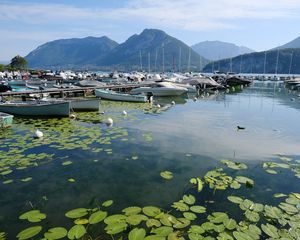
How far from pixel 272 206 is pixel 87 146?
7.49m

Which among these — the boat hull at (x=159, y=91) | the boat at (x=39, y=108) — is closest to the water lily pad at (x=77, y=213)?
the boat at (x=39, y=108)

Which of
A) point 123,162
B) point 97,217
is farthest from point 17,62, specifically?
point 97,217

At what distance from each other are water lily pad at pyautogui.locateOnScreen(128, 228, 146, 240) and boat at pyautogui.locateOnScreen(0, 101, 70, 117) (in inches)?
520

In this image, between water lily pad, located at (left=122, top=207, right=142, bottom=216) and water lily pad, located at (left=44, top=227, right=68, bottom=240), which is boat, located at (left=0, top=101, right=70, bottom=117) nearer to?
water lily pad, located at (left=122, top=207, right=142, bottom=216)

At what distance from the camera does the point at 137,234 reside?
200 inches

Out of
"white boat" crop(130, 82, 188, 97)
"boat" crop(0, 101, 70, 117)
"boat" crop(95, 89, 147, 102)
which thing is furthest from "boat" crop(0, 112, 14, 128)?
"white boat" crop(130, 82, 188, 97)

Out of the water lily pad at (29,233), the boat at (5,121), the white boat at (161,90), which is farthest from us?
the white boat at (161,90)

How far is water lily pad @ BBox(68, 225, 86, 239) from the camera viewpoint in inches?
201

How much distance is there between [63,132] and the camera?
45.3 feet

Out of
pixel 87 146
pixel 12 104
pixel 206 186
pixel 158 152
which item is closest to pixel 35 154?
pixel 87 146

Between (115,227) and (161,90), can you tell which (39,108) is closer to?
(115,227)

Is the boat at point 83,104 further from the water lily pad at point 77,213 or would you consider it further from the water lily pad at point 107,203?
the water lily pad at point 77,213

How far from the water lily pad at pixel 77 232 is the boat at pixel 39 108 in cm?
1267

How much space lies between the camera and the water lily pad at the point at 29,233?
5227 millimetres
